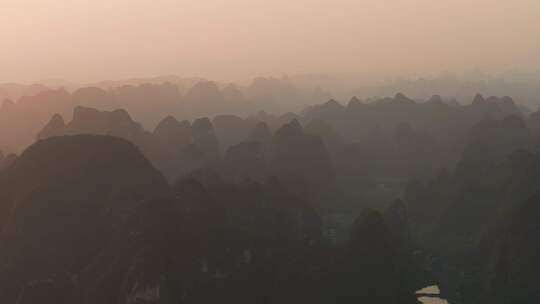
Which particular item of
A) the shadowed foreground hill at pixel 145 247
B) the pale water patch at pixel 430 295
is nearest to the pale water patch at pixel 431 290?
the pale water patch at pixel 430 295

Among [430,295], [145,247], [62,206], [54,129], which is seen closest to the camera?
[145,247]

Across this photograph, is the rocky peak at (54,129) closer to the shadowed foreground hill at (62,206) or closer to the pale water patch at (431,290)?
the shadowed foreground hill at (62,206)

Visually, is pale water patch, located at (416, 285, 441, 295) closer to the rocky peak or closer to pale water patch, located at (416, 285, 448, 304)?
Result: pale water patch, located at (416, 285, 448, 304)

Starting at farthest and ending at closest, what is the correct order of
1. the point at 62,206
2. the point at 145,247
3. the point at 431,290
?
1. the point at 431,290
2. the point at 62,206
3. the point at 145,247

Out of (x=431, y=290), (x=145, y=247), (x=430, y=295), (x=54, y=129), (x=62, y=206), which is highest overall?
(x=54, y=129)

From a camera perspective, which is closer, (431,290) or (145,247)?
(145,247)

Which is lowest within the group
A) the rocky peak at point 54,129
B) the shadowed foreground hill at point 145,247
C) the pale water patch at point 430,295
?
the pale water patch at point 430,295

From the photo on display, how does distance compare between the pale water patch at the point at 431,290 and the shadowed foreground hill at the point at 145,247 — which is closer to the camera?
the shadowed foreground hill at the point at 145,247

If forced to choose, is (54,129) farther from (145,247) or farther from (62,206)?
(145,247)

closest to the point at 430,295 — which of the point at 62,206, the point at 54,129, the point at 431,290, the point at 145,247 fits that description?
the point at 431,290
